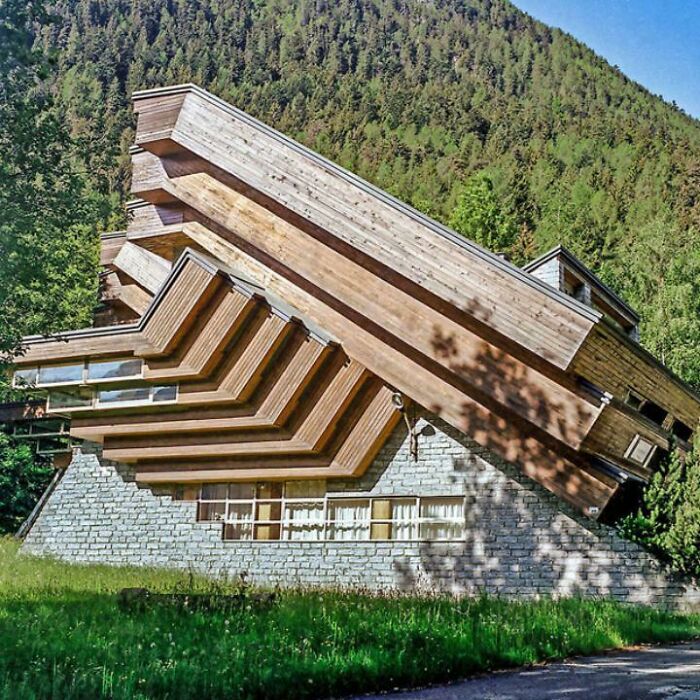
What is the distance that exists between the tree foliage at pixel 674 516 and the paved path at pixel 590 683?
522 cm

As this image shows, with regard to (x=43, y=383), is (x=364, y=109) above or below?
above

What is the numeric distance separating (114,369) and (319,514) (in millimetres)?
5365

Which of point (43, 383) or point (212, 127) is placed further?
point (43, 383)

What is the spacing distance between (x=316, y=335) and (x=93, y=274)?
2442 centimetres

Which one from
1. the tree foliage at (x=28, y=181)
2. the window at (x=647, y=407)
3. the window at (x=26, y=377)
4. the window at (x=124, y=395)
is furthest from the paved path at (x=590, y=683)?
the window at (x=26, y=377)

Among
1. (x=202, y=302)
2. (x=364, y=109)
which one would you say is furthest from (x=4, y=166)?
(x=364, y=109)

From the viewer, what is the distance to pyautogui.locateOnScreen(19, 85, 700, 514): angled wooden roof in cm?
1430

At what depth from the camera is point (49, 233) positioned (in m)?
13.9

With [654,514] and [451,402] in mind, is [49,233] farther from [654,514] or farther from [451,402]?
[654,514]

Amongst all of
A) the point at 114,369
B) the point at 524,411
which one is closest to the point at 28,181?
the point at 114,369

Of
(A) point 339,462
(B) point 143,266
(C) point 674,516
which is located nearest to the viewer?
(C) point 674,516

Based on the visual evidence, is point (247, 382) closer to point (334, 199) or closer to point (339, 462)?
point (339, 462)

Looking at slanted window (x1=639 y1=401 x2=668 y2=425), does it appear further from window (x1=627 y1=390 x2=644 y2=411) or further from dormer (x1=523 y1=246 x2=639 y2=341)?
dormer (x1=523 y1=246 x2=639 y2=341)

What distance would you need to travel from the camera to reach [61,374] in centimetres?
1909
